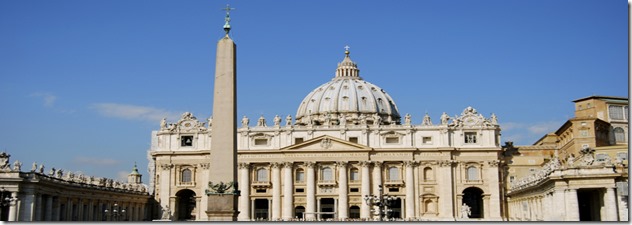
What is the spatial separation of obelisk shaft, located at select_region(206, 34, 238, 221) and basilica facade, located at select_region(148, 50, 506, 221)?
156ft

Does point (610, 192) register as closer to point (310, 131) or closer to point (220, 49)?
point (220, 49)

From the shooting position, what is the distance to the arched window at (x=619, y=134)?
70.1m

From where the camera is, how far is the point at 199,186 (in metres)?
81.7

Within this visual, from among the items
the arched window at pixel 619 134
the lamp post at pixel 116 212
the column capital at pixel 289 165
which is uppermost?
the arched window at pixel 619 134

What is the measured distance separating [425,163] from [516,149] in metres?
10.4

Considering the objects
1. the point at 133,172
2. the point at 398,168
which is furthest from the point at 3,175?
the point at 133,172

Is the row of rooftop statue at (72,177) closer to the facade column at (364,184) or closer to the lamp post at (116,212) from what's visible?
the lamp post at (116,212)

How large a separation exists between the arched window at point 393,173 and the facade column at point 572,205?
113 feet

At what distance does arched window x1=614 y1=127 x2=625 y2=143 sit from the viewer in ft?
230

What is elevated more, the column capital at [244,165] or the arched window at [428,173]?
the column capital at [244,165]

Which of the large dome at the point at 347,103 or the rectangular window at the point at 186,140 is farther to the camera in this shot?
the large dome at the point at 347,103

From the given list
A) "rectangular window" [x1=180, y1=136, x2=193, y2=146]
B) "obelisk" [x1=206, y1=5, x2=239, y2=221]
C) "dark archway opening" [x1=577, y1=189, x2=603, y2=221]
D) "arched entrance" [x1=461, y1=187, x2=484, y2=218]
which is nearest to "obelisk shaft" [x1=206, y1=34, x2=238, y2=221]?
"obelisk" [x1=206, y1=5, x2=239, y2=221]

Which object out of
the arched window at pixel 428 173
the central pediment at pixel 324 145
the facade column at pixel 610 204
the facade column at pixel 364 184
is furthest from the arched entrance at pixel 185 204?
the facade column at pixel 610 204

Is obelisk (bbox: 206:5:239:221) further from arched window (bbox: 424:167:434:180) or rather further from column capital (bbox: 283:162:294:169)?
arched window (bbox: 424:167:434:180)
